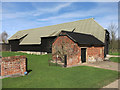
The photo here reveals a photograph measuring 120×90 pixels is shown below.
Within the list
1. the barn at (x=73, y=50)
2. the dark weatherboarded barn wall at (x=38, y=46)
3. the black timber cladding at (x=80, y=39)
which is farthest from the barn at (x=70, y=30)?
the barn at (x=73, y=50)

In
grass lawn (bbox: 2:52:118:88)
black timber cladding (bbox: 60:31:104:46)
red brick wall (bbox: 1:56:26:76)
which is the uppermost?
black timber cladding (bbox: 60:31:104:46)

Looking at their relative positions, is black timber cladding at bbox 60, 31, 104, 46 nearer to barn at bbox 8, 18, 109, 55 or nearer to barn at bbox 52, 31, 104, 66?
barn at bbox 52, 31, 104, 66

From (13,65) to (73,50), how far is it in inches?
312

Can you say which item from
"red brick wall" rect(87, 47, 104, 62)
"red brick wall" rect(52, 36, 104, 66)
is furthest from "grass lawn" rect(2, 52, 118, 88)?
"red brick wall" rect(87, 47, 104, 62)

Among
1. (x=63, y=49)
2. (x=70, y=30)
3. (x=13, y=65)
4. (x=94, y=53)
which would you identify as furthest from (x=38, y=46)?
(x=13, y=65)

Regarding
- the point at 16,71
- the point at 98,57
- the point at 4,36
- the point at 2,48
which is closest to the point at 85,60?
the point at 98,57

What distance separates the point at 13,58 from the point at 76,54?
8.33m

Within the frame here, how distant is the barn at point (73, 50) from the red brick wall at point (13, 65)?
5559mm

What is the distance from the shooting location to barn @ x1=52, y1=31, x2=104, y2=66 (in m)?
13.5

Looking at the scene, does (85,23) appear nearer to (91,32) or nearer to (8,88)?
(91,32)

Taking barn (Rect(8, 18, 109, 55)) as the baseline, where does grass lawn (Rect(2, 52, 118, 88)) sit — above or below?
below

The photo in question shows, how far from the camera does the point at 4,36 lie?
6812cm

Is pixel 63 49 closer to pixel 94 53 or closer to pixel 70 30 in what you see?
pixel 94 53

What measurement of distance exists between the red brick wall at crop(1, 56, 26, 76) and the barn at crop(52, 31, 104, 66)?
5559mm
